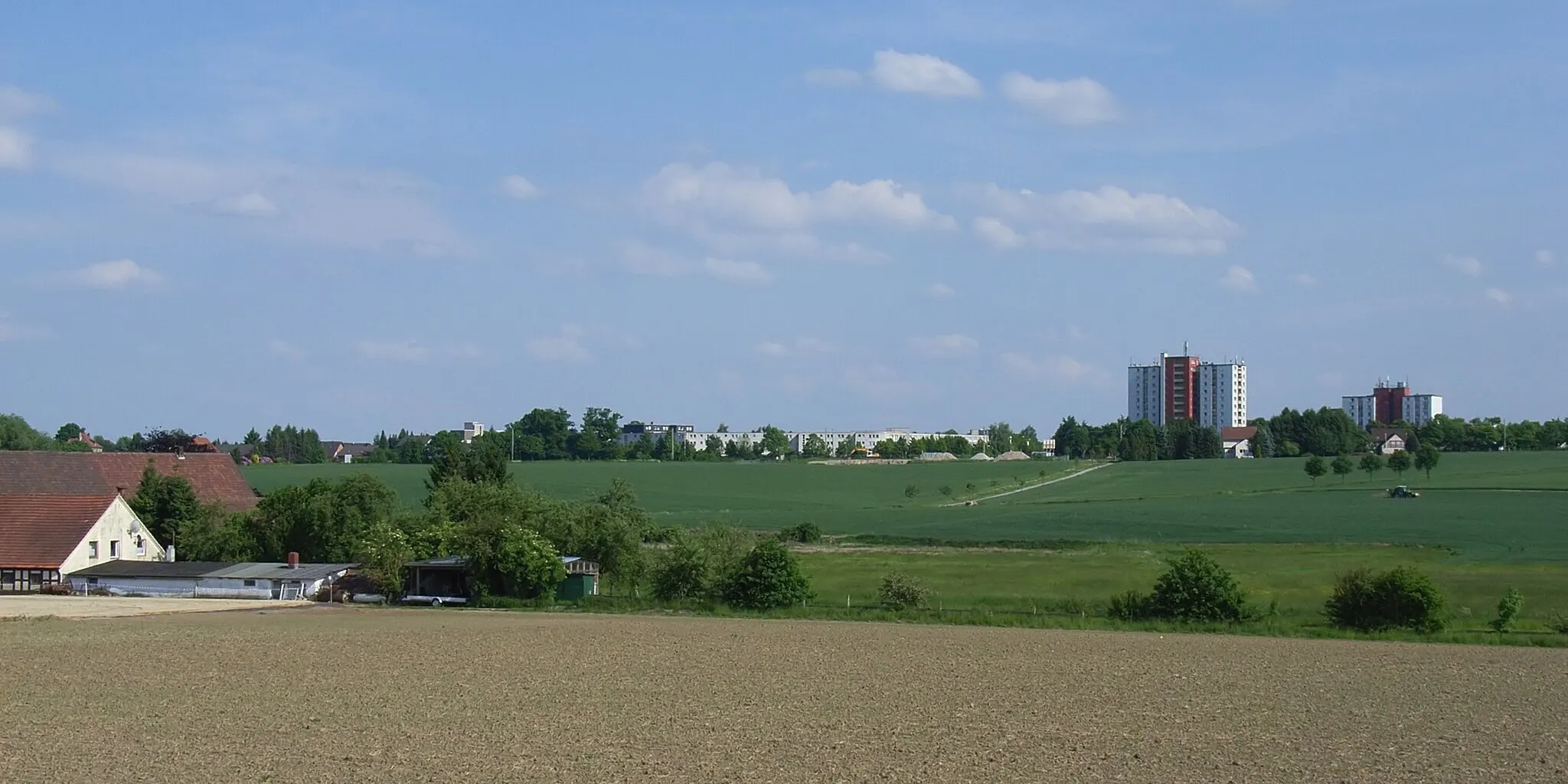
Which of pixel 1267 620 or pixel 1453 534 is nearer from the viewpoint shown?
pixel 1267 620

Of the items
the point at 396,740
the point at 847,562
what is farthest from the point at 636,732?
the point at 847,562

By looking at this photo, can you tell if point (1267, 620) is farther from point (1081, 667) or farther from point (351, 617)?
point (351, 617)

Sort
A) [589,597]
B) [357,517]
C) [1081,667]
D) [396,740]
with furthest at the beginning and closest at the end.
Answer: [357,517] < [589,597] < [1081,667] < [396,740]

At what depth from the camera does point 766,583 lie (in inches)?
2032

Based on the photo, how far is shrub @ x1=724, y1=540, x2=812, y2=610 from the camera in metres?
51.7

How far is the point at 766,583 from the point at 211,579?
24.9 meters

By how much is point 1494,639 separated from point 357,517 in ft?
162

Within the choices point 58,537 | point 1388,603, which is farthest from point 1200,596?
point 58,537

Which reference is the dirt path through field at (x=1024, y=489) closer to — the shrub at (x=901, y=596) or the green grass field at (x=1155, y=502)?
the green grass field at (x=1155, y=502)

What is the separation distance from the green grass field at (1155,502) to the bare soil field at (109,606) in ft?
96.6

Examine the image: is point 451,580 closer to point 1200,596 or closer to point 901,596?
point 901,596

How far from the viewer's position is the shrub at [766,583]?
169 ft

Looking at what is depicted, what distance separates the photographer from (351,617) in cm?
4975

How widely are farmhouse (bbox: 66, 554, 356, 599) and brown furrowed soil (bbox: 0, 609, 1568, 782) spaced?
52.3ft
